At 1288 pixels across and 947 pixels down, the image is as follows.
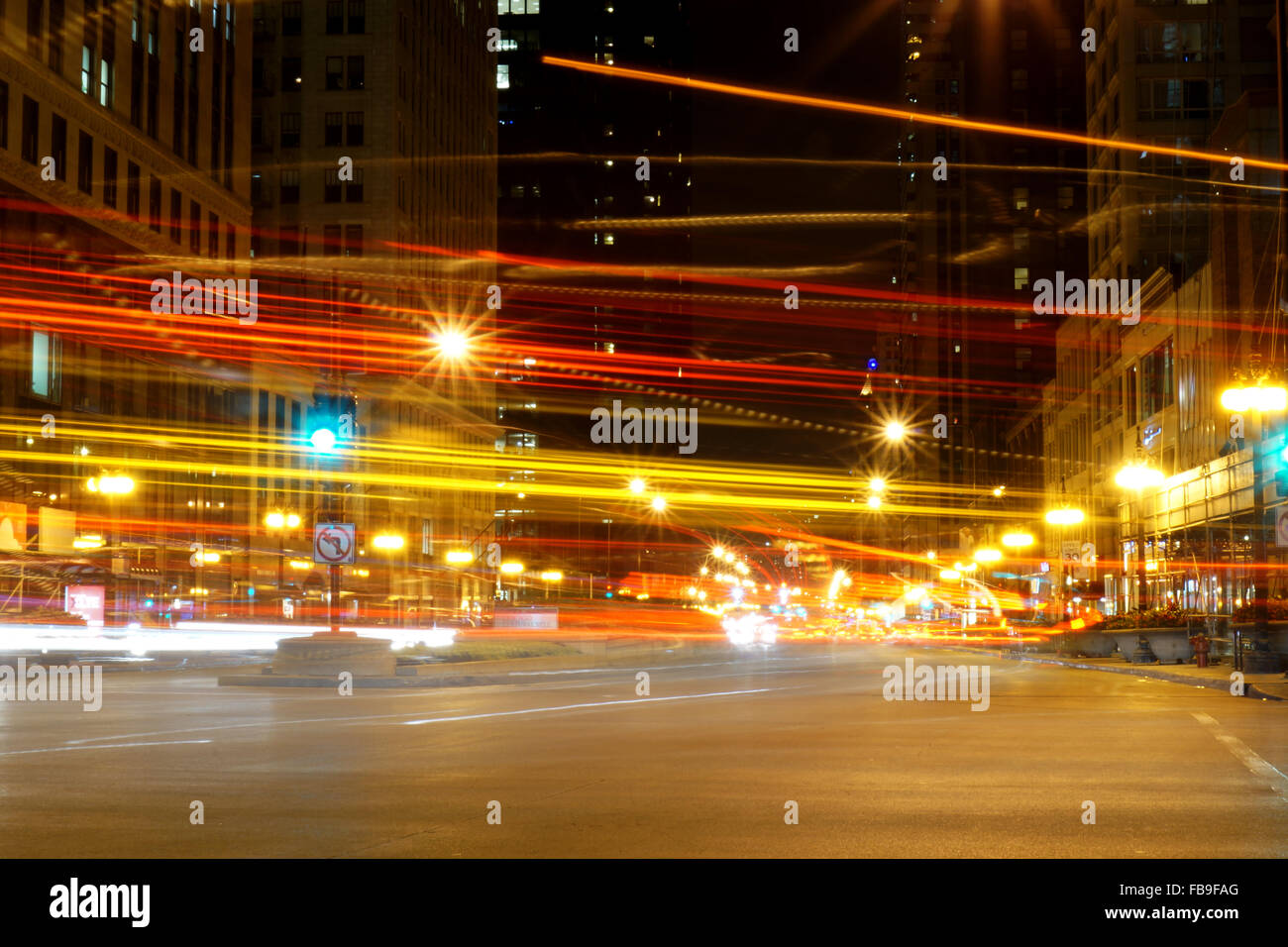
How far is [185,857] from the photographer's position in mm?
9406

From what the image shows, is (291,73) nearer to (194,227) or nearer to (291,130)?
(291,130)

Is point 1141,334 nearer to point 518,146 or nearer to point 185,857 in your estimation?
point 185,857

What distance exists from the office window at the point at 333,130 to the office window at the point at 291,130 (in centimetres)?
175

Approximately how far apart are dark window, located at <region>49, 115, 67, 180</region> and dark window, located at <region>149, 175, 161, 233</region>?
787cm

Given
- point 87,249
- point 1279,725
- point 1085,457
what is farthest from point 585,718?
point 1085,457

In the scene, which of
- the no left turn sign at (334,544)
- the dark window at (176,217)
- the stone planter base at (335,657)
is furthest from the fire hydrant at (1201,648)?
the dark window at (176,217)

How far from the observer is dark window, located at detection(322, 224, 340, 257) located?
9250 cm

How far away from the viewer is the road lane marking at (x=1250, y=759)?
525 inches

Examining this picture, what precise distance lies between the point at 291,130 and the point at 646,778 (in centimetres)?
8701

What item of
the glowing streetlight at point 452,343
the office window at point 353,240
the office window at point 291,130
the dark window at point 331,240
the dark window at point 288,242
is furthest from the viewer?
the office window at point 291,130

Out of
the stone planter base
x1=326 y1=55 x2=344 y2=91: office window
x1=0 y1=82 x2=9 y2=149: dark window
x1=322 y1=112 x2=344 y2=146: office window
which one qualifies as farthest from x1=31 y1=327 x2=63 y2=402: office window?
x1=326 y1=55 x2=344 y2=91: office window

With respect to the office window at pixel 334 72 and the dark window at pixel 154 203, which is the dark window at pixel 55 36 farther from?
the office window at pixel 334 72

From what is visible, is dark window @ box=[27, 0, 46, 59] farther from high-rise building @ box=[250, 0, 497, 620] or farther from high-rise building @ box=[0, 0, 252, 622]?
high-rise building @ box=[250, 0, 497, 620]

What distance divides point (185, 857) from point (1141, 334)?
192ft
